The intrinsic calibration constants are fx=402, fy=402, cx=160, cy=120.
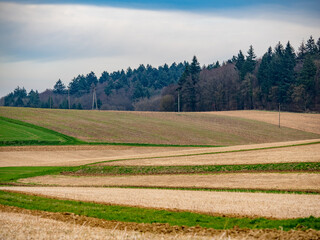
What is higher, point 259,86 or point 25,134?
point 259,86

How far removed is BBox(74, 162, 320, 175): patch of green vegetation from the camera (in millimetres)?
33406

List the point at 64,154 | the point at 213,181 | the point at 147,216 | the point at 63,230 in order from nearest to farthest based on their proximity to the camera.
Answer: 1. the point at 63,230
2. the point at 147,216
3. the point at 213,181
4. the point at 64,154

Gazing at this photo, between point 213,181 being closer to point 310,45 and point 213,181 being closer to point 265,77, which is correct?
point 265,77

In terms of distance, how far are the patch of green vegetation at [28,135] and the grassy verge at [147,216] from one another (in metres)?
40.1

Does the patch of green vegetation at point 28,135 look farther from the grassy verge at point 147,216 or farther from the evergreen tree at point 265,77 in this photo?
the evergreen tree at point 265,77

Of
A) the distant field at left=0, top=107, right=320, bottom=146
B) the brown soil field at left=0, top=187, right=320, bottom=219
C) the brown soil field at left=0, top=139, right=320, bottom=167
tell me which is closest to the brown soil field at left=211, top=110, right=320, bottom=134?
the distant field at left=0, top=107, right=320, bottom=146

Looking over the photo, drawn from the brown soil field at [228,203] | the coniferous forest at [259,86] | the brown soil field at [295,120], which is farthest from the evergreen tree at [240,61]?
the brown soil field at [228,203]

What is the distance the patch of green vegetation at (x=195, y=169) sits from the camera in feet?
110

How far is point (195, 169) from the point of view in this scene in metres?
37.0

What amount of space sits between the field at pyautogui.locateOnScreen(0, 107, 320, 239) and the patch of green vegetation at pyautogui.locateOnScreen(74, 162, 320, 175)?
88mm

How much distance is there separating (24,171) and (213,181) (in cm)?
2163

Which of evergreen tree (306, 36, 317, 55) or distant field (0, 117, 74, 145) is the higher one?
evergreen tree (306, 36, 317, 55)

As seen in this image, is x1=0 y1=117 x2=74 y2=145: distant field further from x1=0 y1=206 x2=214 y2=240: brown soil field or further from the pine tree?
the pine tree

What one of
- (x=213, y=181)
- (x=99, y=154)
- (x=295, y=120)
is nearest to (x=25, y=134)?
(x=99, y=154)
